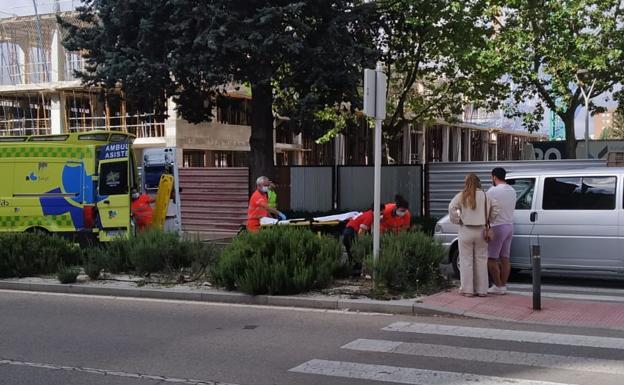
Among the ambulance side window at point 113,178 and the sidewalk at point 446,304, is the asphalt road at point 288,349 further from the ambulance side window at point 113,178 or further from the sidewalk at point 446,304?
the ambulance side window at point 113,178

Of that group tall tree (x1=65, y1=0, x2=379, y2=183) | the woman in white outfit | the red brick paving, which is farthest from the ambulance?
→ the red brick paving

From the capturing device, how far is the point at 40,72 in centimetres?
3631

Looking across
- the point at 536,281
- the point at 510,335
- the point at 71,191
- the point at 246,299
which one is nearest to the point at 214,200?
the point at 71,191

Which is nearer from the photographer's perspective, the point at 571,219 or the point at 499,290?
the point at 499,290

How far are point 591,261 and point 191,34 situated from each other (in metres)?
10.2

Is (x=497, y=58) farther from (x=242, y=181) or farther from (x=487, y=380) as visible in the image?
(x=487, y=380)

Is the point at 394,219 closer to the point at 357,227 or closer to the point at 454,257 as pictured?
the point at 357,227

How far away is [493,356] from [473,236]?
2.87m

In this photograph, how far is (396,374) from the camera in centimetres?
591

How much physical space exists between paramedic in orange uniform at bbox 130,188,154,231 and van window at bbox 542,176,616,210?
9.10 m

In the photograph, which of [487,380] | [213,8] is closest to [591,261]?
[487,380]

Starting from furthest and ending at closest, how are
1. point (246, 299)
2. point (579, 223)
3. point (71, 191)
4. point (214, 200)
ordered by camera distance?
point (214, 200) < point (71, 191) < point (579, 223) < point (246, 299)

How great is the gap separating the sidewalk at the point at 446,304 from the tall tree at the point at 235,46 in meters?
6.34

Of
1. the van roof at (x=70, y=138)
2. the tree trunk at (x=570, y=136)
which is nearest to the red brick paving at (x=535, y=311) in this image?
the van roof at (x=70, y=138)
